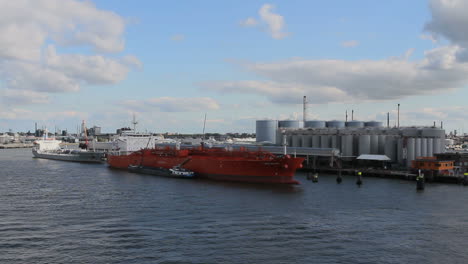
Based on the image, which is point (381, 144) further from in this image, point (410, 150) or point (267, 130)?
point (267, 130)

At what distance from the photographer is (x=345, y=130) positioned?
215 feet

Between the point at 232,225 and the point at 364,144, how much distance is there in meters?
42.3

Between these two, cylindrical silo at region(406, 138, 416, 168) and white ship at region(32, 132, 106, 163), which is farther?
white ship at region(32, 132, 106, 163)

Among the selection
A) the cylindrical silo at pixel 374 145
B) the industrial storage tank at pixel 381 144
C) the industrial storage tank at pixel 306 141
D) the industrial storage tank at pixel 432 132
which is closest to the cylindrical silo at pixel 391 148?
the industrial storage tank at pixel 381 144

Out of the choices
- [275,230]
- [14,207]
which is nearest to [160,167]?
[14,207]

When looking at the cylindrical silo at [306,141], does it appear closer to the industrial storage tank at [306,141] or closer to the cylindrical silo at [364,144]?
the industrial storage tank at [306,141]

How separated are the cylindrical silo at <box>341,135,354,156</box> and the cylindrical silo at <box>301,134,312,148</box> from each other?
7.70m

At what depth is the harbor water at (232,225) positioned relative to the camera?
18578 mm

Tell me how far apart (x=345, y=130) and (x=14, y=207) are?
49995 millimetres

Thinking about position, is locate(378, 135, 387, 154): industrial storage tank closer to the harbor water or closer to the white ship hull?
the harbor water

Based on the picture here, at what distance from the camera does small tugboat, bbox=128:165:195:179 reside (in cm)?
4734

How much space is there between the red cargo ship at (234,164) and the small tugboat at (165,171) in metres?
1.52

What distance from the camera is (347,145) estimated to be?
204 feet

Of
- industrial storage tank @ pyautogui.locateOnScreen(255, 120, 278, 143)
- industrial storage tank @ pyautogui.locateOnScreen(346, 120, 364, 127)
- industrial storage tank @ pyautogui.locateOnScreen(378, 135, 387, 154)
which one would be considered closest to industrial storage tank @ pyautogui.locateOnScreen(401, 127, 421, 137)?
industrial storage tank @ pyautogui.locateOnScreen(378, 135, 387, 154)
